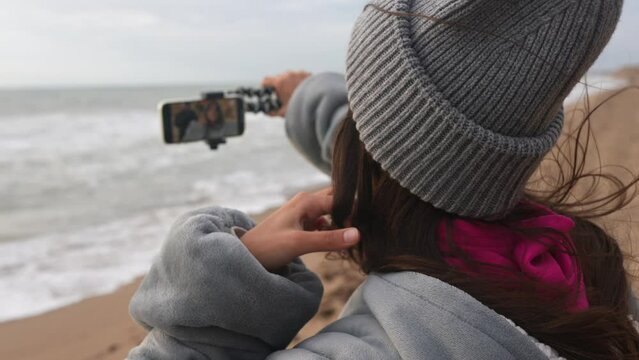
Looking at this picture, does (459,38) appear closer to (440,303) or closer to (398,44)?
(398,44)

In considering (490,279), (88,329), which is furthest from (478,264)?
(88,329)

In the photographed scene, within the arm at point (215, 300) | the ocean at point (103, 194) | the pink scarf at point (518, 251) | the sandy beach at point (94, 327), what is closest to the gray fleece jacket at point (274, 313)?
the arm at point (215, 300)

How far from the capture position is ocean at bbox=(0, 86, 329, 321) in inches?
184

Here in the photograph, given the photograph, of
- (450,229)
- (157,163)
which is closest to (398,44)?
(450,229)

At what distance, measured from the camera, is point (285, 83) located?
176 centimetres

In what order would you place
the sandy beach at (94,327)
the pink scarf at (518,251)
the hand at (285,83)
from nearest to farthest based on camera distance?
the pink scarf at (518,251) → the hand at (285,83) → the sandy beach at (94,327)

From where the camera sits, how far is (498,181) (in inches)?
38.3

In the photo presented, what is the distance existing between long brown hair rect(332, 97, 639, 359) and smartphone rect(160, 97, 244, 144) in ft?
1.92

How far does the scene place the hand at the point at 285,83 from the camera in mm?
Answer: 1764

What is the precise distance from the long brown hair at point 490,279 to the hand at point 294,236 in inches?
2.0

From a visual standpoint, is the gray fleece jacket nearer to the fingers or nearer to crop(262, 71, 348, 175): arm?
the fingers

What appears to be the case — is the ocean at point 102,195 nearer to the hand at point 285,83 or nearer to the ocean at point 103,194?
the ocean at point 103,194

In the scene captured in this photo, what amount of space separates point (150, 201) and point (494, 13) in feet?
22.5

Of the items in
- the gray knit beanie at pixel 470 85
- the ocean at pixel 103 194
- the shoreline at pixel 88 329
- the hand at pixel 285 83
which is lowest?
the ocean at pixel 103 194
